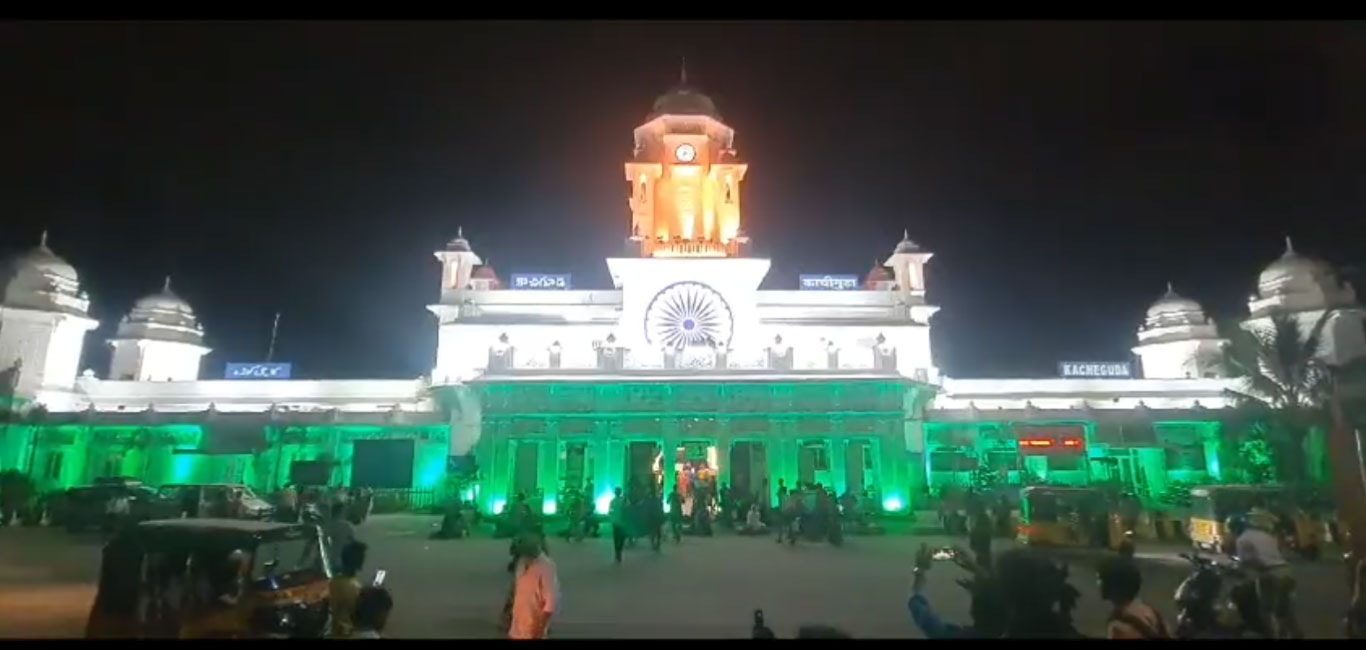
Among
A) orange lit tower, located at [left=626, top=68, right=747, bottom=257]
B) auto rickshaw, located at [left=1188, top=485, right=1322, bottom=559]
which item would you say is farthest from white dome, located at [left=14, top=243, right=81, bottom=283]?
auto rickshaw, located at [left=1188, top=485, right=1322, bottom=559]

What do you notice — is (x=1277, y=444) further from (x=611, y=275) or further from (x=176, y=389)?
(x=176, y=389)

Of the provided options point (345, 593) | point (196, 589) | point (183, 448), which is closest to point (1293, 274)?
point (345, 593)

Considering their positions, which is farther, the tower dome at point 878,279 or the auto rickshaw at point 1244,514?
the tower dome at point 878,279

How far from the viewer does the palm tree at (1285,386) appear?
1952 cm

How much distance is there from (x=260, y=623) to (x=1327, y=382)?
1012 inches

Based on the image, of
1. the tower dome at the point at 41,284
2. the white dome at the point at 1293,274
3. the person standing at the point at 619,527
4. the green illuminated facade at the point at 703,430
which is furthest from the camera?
the white dome at the point at 1293,274

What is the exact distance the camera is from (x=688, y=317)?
3369 centimetres

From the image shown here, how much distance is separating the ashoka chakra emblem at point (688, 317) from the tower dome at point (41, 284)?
24875 mm

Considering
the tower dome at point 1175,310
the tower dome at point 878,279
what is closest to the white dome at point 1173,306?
the tower dome at point 1175,310

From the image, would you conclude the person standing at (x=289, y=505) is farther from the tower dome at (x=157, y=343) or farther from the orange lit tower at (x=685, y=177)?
the tower dome at (x=157, y=343)

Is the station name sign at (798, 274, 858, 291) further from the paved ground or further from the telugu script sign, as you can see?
the paved ground

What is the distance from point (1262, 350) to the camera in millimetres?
24656
